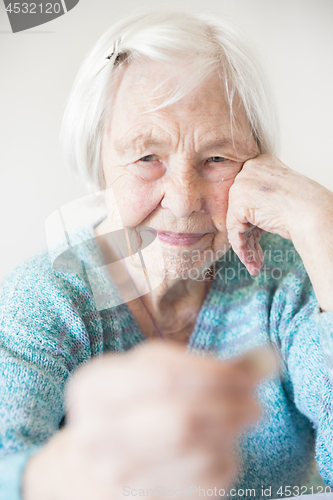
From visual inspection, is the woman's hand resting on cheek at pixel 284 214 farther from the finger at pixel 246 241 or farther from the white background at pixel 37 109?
the white background at pixel 37 109

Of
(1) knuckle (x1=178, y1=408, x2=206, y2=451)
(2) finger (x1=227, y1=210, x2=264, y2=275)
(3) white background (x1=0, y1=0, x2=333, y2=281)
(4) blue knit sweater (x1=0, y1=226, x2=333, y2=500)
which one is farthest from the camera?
(2) finger (x1=227, y1=210, x2=264, y2=275)

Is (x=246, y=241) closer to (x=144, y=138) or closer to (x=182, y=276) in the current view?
(x=182, y=276)

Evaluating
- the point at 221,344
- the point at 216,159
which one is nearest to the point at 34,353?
the point at 221,344

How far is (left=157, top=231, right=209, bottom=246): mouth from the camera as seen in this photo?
0.74 m

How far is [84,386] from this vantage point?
0.47 m

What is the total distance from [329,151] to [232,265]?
334mm

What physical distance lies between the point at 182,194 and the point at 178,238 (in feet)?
0.31

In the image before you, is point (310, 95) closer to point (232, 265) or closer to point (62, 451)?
point (232, 265)

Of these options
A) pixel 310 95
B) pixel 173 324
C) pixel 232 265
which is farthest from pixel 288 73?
pixel 173 324

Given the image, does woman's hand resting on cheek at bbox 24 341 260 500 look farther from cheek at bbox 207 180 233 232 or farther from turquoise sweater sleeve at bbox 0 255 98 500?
cheek at bbox 207 180 233 232

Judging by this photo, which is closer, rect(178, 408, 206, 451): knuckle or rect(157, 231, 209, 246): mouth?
rect(178, 408, 206, 451): knuckle

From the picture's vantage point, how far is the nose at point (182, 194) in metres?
0.68

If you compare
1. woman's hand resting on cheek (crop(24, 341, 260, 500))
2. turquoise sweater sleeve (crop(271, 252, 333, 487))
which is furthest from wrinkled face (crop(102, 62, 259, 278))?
woman's hand resting on cheek (crop(24, 341, 260, 500))

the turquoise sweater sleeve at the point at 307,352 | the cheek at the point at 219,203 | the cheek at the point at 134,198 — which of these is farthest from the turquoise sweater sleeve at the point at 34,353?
the turquoise sweater sleeve at the point at 307,352
